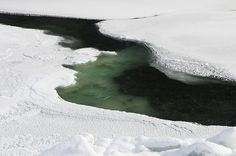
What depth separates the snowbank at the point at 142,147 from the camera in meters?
2.83

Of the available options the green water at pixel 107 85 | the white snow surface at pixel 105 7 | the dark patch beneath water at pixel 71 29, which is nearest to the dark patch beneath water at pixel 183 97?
the green water at pixel 107 85

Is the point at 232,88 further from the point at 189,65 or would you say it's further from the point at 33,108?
the point at 33,108

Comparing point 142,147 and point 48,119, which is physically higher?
point 142,147

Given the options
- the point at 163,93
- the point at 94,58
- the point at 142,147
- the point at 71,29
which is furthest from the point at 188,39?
the point at 142,147

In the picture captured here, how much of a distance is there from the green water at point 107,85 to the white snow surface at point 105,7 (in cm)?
194

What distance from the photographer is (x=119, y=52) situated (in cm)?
666

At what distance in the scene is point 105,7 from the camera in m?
8.88

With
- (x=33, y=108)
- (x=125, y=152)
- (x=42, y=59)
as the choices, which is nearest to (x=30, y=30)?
(x=42, y=59)

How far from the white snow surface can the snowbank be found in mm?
5335

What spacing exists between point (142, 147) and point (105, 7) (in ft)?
19.8

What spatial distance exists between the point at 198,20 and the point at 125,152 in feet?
16.7

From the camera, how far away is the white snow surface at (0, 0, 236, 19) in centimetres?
853

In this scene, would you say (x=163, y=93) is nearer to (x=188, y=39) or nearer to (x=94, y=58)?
(x=94, y=58)

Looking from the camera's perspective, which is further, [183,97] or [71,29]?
[71,29]
